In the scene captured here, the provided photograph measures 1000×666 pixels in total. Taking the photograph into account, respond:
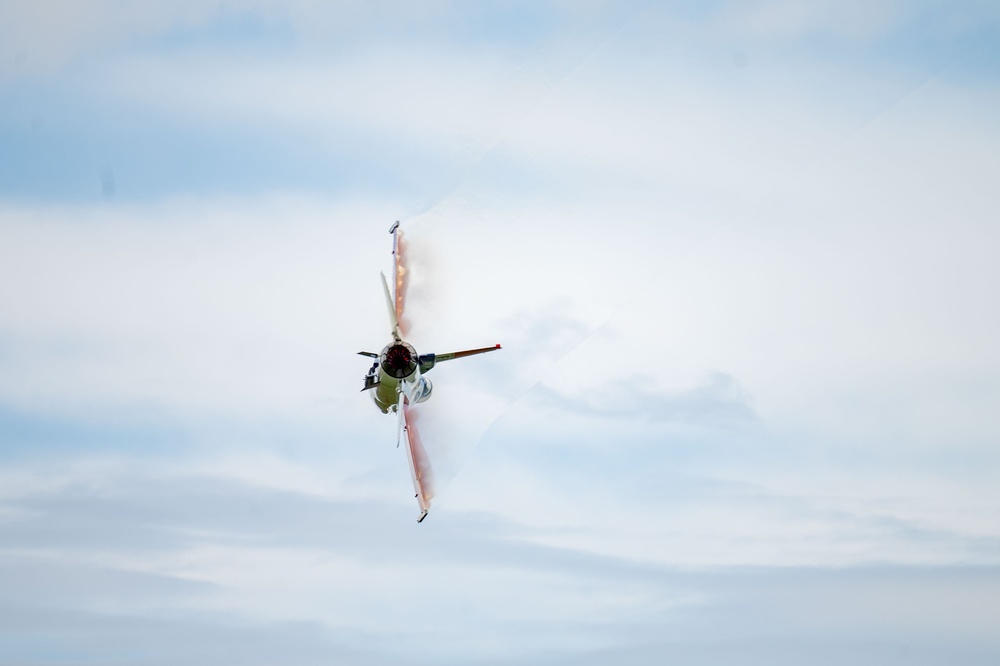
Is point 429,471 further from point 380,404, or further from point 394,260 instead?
point 394,260

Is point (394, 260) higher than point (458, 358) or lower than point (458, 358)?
higher

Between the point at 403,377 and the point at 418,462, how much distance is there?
712 cm

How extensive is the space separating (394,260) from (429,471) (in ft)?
56.7

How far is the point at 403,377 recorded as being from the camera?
10350 centimetres

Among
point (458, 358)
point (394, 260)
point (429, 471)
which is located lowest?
point (429, 471)

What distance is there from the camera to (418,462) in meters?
105

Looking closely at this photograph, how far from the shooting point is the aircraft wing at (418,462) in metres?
102

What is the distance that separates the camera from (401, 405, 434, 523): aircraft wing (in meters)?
102

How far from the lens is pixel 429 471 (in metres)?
104

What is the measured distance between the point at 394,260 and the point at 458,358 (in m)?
9.62

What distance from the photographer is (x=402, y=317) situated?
345ft

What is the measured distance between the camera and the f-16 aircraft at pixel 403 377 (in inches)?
4053

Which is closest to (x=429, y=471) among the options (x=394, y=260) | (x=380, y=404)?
(x=380, y=404)

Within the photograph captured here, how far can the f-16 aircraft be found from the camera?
10294cm
